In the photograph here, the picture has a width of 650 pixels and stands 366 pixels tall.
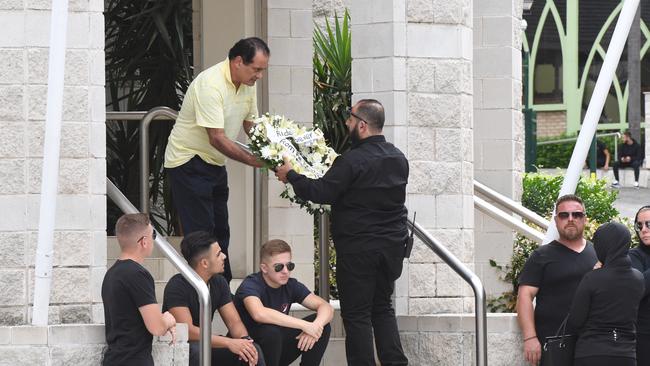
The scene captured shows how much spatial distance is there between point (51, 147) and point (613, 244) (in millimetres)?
3182

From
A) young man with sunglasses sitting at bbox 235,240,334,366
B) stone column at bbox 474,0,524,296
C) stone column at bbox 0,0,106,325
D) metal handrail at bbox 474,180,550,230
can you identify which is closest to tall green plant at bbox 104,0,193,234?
stone column at bbox 474,0,524,296

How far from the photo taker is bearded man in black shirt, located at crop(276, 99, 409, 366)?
9.10 metres

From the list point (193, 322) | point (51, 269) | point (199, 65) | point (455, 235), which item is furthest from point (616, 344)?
point (199, 65)

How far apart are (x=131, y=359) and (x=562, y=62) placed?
45.6 meters

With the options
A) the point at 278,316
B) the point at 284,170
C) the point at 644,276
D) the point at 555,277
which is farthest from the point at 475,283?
Result: the point at 284,170

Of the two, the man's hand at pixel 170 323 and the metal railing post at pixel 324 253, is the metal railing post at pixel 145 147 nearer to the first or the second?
the metal railing post at pixel 324 253

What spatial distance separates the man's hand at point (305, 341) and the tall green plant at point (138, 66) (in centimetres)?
383

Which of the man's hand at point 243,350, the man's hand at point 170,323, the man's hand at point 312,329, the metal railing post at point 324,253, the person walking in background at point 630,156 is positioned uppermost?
the person walking in background at point 630,156

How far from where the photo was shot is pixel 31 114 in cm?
874

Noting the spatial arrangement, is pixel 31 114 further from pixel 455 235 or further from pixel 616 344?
pixel 616 344

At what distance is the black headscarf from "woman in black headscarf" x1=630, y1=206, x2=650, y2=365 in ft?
2.33

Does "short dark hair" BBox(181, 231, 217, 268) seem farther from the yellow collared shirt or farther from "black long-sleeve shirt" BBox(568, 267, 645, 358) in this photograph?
"black long-sleeve shirt" BBox(568, 267, 645, 358)

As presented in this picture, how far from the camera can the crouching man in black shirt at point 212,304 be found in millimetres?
8875

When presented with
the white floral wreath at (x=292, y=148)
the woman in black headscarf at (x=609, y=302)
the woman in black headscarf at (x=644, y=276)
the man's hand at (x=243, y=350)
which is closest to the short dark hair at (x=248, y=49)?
the white floral wreath at (x=292, y=148)
